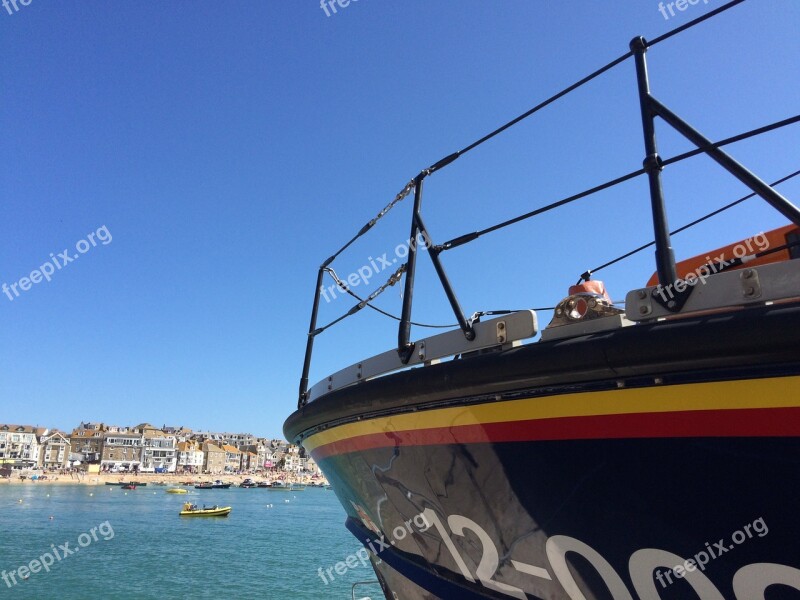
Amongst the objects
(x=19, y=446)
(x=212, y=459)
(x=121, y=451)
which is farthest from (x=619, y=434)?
(x=212, y=459)

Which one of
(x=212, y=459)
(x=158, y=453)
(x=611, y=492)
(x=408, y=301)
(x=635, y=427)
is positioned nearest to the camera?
(x=635, y=427)

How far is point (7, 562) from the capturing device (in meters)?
24.8

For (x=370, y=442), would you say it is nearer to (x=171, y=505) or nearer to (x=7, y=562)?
(x=7, y=562)

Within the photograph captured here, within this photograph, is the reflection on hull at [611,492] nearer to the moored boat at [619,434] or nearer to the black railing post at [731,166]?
the moored boat at [619,434]

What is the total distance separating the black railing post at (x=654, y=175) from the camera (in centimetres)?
201

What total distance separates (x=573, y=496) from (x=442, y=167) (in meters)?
1.97

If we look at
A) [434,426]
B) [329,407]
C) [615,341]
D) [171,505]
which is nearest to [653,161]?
[615,341]

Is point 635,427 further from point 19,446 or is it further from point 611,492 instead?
point 19,446

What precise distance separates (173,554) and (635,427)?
103 feet

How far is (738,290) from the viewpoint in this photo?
5.94ft

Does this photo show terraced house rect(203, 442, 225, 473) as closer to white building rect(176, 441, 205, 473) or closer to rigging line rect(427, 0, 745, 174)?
white building rect(176, 441, 205, 473)

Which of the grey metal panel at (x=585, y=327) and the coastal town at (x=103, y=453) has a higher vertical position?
the grey metal panel at (x=585, y=327)

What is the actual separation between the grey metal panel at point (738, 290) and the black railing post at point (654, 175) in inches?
3.8

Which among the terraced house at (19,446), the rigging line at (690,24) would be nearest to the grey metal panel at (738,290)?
the rigging line at (690,24)
